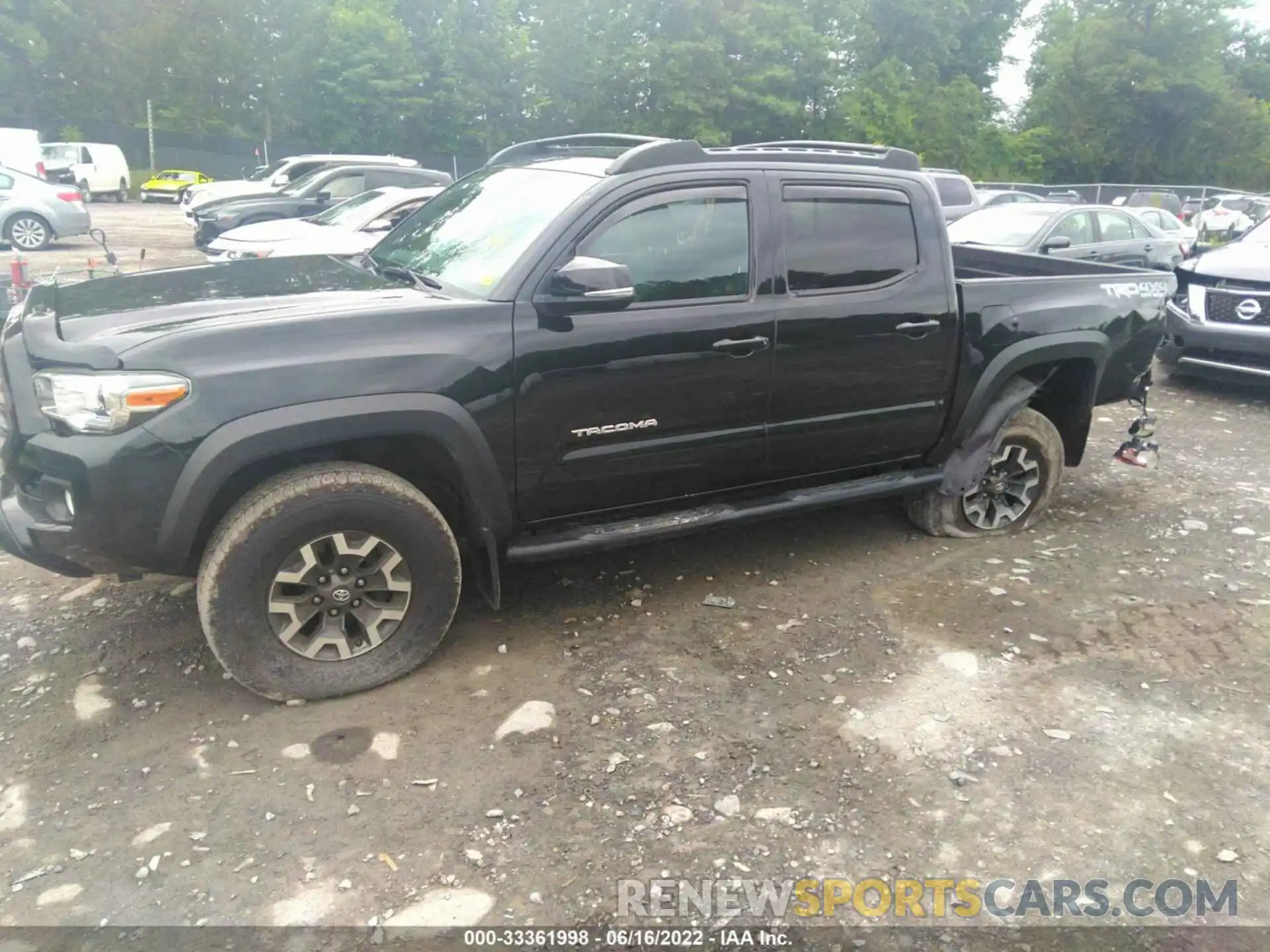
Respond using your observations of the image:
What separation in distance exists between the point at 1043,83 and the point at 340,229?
51217 millimetres

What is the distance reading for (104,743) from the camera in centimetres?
310

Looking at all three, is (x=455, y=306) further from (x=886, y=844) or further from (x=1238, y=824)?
(x=1238, y=824)

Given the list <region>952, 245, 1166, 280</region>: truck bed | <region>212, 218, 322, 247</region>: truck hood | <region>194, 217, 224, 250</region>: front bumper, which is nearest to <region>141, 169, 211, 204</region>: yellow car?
<region>194, 217, 224, 250</region>: front bumper

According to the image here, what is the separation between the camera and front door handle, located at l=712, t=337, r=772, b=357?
3.72 meters

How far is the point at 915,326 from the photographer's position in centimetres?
423

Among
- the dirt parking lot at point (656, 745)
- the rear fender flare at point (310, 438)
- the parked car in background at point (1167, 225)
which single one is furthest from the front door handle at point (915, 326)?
the parked car in background at point (1167, 225)

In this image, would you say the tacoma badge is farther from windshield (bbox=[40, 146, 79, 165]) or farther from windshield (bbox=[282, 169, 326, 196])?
windshield (bbox=[40, 146, 79, 165])

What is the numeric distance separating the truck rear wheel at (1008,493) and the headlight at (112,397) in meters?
3.59

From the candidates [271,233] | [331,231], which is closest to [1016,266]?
[331,231]

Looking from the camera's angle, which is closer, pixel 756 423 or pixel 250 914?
pixel 250 914

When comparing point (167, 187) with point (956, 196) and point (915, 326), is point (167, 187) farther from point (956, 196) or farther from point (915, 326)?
point (915, 326)

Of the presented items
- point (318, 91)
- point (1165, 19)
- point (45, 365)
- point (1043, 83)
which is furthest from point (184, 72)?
point (45, 365)

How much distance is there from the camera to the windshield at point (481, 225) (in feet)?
11.7

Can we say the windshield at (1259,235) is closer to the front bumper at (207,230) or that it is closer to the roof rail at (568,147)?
the roof rail at (568,147)
